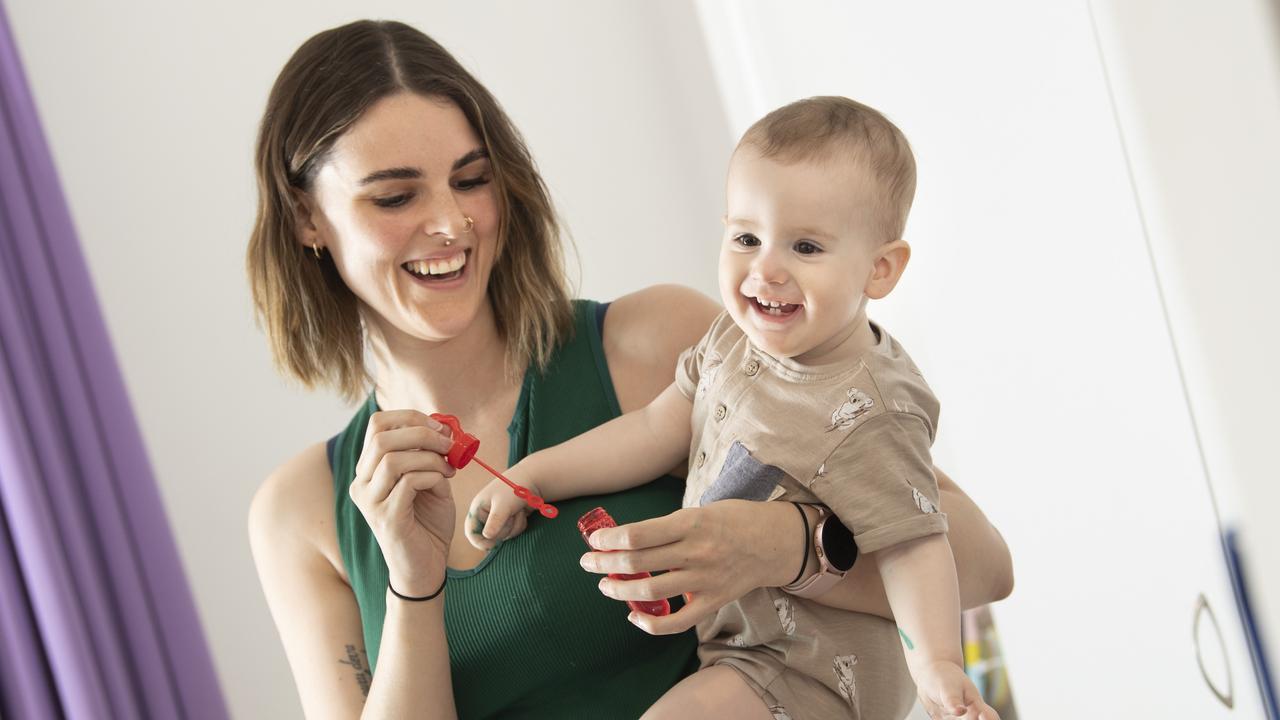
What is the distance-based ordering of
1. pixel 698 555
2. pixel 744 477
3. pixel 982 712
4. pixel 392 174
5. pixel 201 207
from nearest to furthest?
pixel 982 712 → pixel 698 555 → pixel 744 477 → pixel 392 174 → pixel 201 207

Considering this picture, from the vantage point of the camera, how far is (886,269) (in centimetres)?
118

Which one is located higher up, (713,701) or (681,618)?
(681,618)

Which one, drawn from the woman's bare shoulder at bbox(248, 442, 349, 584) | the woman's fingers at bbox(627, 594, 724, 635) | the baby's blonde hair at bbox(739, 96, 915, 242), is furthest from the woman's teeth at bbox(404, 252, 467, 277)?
the woman's fingers at bbox(627, 594, 724, 635)

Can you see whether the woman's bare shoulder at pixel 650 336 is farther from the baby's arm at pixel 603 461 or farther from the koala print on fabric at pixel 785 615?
the koala print on fabric at pixel 785 615

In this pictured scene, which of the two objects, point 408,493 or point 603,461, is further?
point 603,461

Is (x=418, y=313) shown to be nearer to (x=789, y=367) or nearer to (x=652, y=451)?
(x=652, y=451)

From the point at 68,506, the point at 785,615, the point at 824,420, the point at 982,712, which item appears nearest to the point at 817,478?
the point at 824,420

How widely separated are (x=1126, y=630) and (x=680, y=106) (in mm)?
2095

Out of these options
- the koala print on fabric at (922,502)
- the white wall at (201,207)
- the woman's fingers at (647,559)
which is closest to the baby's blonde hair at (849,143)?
the koala print on fabric at (922,502)

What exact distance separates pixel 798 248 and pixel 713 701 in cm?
49

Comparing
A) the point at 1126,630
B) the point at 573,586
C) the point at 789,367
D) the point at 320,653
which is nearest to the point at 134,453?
the point at 320,653

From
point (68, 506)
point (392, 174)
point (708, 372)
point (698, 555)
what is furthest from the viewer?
point (68, 506)

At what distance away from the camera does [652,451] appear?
138cm

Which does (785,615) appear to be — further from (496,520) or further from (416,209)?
(416,209)
